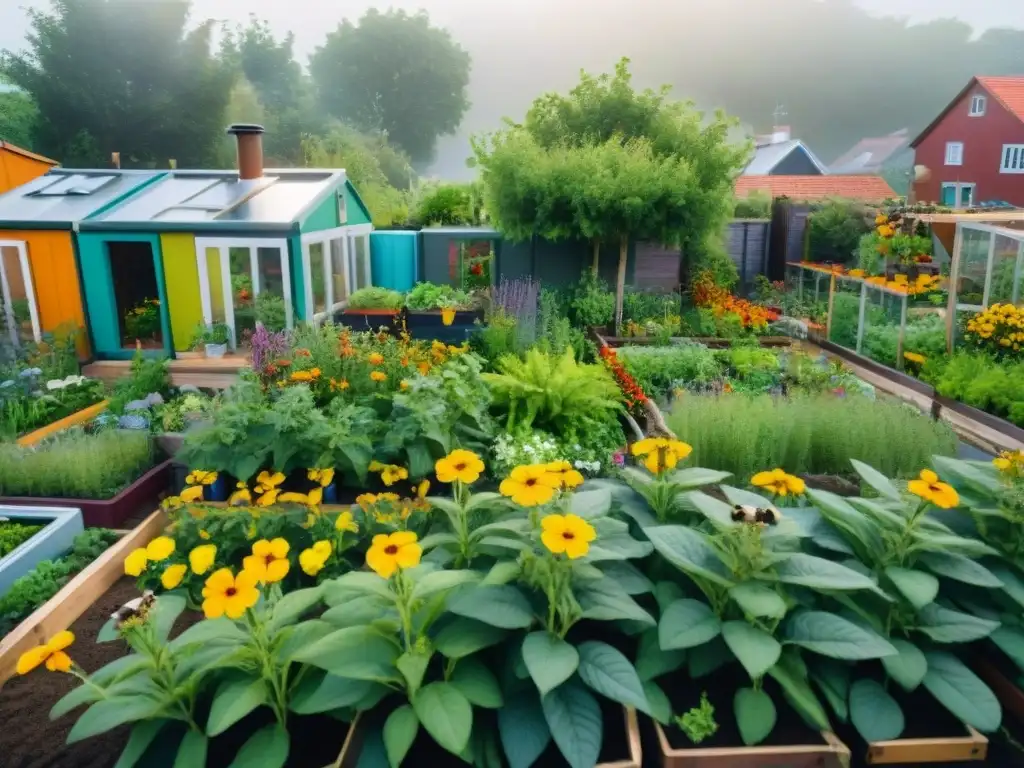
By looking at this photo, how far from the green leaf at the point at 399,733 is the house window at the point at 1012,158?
83.6 ft

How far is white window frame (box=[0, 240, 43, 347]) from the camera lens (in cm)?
744

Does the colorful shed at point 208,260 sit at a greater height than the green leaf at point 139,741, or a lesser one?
greater

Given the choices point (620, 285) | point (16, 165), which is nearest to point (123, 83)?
point (16, 165)

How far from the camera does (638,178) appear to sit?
8562mm

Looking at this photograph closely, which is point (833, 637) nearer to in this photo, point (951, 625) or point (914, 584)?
point (914, 584)

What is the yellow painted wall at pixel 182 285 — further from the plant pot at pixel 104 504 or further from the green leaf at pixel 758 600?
the green leaf at pixel 758 600

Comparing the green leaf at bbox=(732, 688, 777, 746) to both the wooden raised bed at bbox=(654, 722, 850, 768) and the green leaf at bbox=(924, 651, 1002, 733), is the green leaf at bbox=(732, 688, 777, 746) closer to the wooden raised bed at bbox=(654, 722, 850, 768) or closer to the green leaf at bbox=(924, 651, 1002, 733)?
the wooden raised bed at bbox=(654, 722, 850, 768)

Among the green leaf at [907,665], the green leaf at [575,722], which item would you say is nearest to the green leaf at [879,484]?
the green leaf at [907,665]

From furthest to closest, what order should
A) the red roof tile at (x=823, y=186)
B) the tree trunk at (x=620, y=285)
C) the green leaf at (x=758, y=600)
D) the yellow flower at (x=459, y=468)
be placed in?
the red roof tile at (x=823, y=186) → the tree trunk at (x=620, y=285) → the yellow flower at (x=459, y=468) → the green leaf at (x=758, y=600)

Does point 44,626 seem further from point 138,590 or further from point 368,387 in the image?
point 368,387

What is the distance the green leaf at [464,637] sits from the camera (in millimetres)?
2160

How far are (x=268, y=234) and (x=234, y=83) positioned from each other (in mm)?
18689

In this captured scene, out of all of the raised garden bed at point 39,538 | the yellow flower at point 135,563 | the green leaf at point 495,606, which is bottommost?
the raised garden bed at point 39,538

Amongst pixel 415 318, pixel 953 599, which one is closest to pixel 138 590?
pixel 953 599
